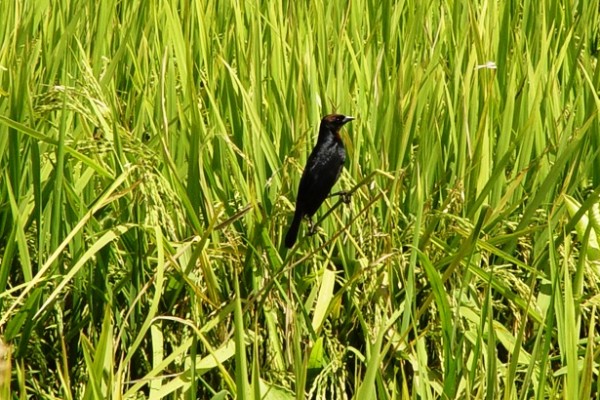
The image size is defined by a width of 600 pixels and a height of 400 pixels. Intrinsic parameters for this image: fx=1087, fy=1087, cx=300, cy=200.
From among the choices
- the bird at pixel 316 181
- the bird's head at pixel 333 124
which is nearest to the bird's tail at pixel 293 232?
the bird at pixel 316 181

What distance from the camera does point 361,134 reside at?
106 inches

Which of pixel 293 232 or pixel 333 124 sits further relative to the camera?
pixel 333 124

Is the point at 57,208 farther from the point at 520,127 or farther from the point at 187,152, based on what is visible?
the point at 520,127

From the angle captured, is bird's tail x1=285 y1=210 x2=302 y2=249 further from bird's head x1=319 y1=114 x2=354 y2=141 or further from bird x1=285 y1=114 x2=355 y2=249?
bird's head x1=319 y1=114 x2=354 y2=141

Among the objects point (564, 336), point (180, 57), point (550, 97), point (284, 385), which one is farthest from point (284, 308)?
point (550, 97)

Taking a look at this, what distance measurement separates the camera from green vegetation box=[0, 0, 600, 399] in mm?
2102

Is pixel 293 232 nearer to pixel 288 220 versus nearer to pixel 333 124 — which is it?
pixel 288 220

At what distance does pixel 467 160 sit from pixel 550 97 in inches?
13.1

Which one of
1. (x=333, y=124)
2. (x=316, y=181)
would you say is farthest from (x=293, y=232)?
(x=333, y=124)

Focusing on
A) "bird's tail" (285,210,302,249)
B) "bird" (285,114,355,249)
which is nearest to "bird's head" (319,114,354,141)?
"bird" (285,114,355,249)

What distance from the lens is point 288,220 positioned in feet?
8.21

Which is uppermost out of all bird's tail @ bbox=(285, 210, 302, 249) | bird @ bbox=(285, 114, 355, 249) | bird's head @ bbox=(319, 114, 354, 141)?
bird's head @ bbox=(319, 114, 354, 141)

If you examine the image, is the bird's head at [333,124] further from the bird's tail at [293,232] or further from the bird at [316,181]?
the bird's tail at [293,232]

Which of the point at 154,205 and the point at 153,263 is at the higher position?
Result: the point at 154,205
